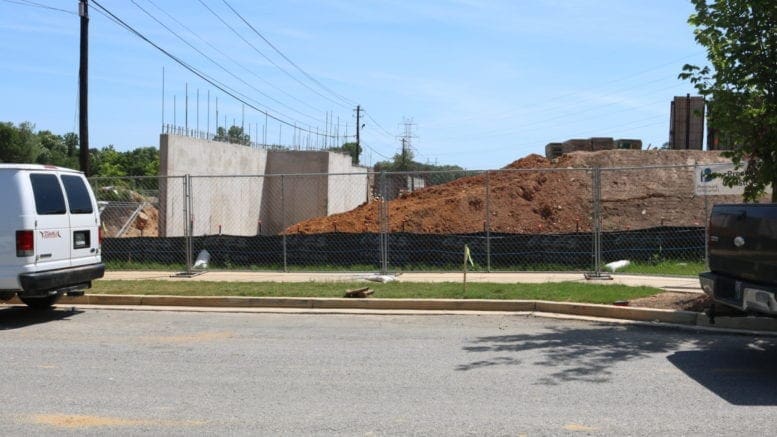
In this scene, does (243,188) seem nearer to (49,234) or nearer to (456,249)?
(456,249)

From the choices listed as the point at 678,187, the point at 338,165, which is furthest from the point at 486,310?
the point at 338,165

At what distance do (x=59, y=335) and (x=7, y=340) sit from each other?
0.59m

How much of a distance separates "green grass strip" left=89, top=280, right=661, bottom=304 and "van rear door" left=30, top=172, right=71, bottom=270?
2.45 metres

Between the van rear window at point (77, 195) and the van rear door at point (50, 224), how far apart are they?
182mm

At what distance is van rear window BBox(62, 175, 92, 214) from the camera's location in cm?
1045

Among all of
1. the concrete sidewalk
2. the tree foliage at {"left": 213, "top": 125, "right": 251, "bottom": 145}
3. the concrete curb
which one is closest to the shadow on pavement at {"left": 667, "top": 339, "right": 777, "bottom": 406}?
the concrete curb

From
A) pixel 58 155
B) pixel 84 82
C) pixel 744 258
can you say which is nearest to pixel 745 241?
pixel 744 258

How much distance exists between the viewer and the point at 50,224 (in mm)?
9922

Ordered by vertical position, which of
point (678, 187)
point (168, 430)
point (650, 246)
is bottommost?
point (168, 430)

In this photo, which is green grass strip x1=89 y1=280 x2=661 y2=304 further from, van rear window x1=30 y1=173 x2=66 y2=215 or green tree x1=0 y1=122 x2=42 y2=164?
green tree x1=0 y1=122 x2=42 y2=164

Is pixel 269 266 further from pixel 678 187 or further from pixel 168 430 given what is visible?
pixel 678 187

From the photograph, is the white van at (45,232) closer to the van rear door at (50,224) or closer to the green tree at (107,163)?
the van rear door at (50,224)

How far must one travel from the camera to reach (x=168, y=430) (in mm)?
5301

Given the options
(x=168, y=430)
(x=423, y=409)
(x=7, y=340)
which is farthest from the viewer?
(x=7, y=340)
